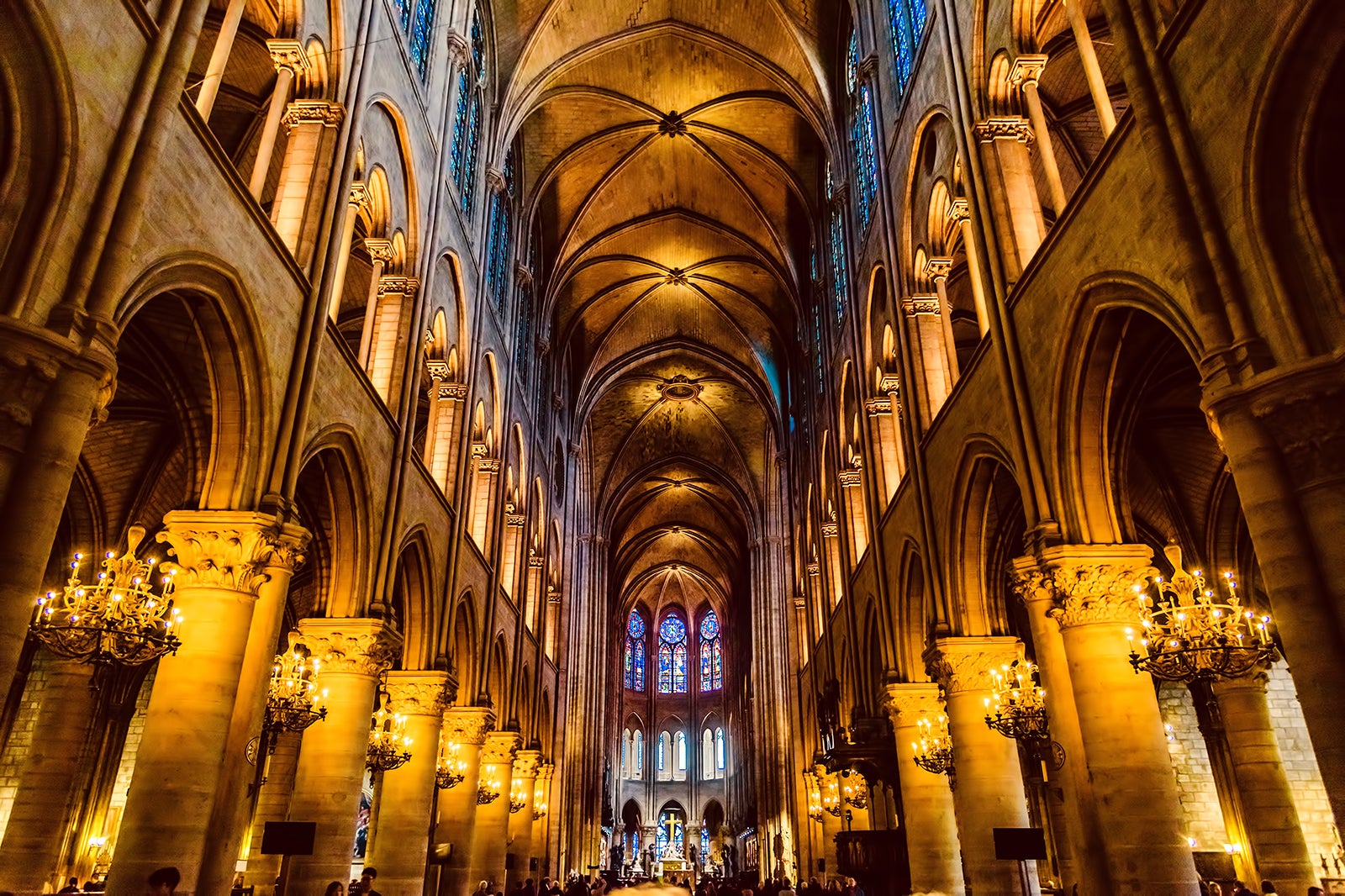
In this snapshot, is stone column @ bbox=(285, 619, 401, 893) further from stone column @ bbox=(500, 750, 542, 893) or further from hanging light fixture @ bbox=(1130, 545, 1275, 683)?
stone column @ bbox=(500, 750, 542, 893)

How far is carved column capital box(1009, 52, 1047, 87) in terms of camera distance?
11023 millimetres

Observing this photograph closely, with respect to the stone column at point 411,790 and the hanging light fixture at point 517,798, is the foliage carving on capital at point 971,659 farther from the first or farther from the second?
the hanging light fixture at point 517,798

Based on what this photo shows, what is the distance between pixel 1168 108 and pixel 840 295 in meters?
15.2

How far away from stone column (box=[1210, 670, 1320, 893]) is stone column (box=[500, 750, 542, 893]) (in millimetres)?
17373

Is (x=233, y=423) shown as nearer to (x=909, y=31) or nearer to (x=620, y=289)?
(x=909, y=31)

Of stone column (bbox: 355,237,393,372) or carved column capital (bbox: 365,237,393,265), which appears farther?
carved column capital (bbox: 365,237,393,265)

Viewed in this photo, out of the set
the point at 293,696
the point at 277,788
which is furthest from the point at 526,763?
the point at 293,696

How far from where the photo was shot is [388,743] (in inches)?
575

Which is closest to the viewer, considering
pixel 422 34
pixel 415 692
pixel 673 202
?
pixel 415 692

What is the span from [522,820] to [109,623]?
19321 millimetres

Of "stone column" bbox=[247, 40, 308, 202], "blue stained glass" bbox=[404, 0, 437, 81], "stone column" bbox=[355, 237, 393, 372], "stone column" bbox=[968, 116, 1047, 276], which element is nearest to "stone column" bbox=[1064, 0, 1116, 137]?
"stone column" bbox=[968, 116, 1047, 276]

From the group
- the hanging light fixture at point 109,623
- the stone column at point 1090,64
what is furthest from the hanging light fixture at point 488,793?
the stone column at point 1090,64

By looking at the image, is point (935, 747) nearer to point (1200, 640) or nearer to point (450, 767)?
point (1200, 640)

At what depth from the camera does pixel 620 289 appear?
111ft
